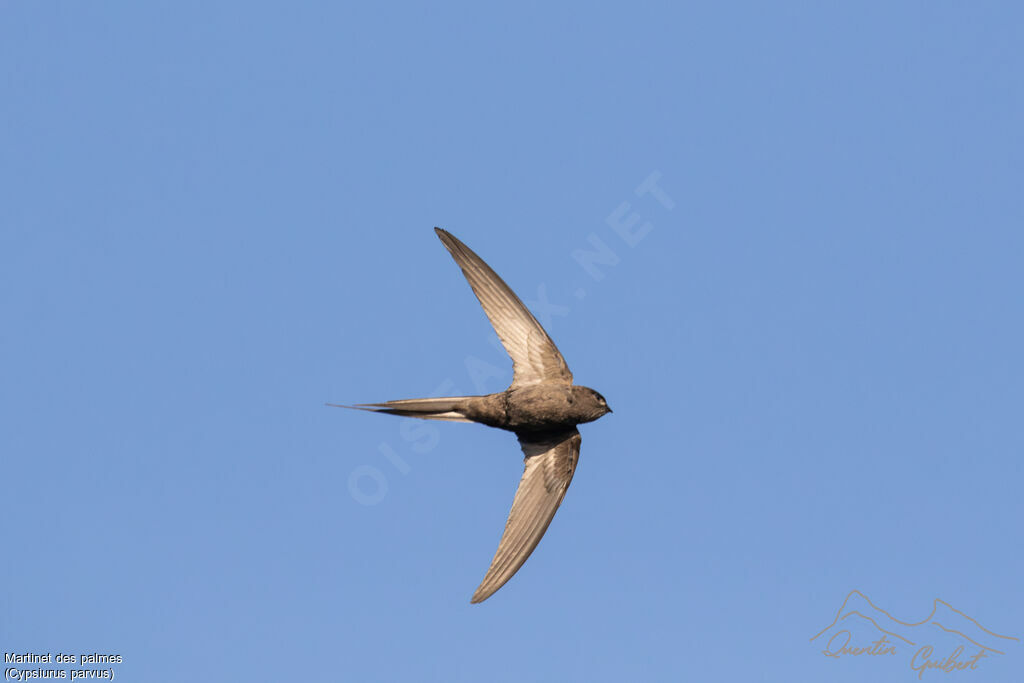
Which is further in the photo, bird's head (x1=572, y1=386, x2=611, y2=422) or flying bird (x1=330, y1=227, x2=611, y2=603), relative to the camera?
bird's head (x1=572, y1=386, x2=611, y2=422)

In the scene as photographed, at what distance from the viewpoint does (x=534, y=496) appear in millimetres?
12328

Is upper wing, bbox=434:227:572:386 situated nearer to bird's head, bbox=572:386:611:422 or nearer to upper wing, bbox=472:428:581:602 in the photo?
bird's head, bbox=572:386:611:422

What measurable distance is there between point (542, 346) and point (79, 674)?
24.7 feet

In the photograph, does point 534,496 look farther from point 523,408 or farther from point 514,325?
Result: point 514,325

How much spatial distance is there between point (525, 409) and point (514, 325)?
4.02ft

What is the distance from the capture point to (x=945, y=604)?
12047 millimetres

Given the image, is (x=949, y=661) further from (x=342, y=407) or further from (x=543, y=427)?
(x=342, y=407)

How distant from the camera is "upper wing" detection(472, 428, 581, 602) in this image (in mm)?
11922

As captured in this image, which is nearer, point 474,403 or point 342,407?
point 342,407

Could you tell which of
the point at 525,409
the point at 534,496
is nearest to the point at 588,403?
the point at 525,409

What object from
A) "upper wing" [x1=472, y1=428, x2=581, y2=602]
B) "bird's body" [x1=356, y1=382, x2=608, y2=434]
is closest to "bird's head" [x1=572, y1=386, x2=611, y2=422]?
"bird's body" [x1=356, y1=382, x2=608, y2=434]

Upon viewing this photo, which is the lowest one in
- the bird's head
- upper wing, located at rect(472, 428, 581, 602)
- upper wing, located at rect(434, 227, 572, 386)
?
A: upper wing, located at rect(472, 428, 581, 602)

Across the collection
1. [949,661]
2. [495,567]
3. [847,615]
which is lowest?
[949,661]

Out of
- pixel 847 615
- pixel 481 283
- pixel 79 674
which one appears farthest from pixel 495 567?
pixel 79 674
